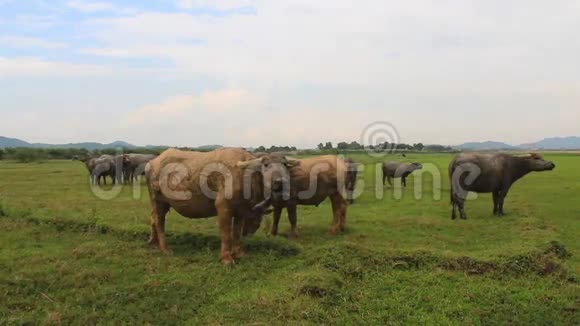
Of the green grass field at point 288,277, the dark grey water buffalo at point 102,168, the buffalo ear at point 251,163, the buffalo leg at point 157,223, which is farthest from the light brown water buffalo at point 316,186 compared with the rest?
the dark grey water buffalo at point 102,168

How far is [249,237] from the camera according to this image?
976 centimetres

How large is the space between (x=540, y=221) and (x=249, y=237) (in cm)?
823

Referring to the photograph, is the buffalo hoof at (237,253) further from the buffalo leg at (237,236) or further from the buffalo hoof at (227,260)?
the buffalo hoof at (227,260)

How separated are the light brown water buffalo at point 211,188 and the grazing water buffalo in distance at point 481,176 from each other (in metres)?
7.63

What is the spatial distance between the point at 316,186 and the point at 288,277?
4208 millimetres

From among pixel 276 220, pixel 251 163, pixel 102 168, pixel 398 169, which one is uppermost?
pixel 251 163

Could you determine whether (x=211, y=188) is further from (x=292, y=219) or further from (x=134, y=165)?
(x=134, y=165)

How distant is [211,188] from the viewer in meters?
8.68

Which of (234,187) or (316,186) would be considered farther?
(316,186)

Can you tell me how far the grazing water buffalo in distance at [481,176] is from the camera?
14.0m

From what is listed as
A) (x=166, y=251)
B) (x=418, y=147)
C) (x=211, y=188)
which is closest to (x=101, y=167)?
(x=166, y=251)

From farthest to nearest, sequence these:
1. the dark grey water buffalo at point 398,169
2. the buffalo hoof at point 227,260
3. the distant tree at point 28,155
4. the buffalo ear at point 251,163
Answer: the distant tree at point 28,155
the dark grey water buffalo at point 398,169
the buffalo ear at point 251,163
the buffalo hoof at point 227,260

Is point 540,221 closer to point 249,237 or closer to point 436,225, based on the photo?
point 436,225

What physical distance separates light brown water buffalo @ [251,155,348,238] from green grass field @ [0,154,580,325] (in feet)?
1.76
